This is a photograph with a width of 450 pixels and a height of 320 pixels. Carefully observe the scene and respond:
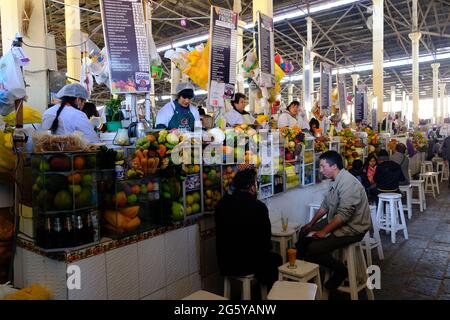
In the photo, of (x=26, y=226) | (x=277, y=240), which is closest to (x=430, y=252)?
(x=277, y=240)

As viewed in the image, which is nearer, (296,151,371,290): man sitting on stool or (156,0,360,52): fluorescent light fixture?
(296,151,371,290): man sitting on stool

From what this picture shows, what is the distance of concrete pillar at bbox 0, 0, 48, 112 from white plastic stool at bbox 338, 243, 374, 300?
409 centimetres

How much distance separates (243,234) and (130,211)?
0.84 m

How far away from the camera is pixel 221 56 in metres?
3.80

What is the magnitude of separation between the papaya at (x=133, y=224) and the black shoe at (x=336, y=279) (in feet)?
5.90

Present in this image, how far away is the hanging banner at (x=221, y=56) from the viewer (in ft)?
12.2

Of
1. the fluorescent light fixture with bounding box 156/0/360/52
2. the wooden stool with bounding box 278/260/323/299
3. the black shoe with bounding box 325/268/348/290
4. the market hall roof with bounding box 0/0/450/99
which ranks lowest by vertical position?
the black shoe with bounding box 325/268/348/290

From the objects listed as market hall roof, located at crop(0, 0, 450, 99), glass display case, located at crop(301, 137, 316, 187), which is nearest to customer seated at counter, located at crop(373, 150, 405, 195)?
glass display case, located at crop(301, 137, 316, 187)

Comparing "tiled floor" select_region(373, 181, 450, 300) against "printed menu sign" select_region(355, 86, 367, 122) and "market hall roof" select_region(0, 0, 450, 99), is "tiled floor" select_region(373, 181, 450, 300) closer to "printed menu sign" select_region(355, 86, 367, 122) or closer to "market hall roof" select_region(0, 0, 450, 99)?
"printed menu sign" select_region(355, 86, 367, 122)

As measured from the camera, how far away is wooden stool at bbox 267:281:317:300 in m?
2.21

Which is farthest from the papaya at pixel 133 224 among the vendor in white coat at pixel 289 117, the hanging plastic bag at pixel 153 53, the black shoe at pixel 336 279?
the vendor in white coat at pixel 289 117

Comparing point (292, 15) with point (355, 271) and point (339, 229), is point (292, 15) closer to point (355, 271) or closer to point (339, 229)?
point (339, 229)

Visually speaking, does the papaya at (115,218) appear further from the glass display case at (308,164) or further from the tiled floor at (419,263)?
the glass display case at (308,164)
